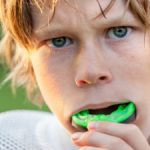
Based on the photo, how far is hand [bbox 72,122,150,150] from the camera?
1.02 metres

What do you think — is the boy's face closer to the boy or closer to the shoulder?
the boy

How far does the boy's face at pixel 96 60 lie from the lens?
43.0 inches

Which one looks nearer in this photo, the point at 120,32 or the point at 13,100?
the point at 120,32

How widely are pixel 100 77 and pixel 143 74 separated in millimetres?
109

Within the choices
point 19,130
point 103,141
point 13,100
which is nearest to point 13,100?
point 13,100

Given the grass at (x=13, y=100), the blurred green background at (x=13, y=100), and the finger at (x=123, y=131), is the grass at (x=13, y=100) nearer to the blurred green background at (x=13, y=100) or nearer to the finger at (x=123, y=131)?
the blurred green background at (x=13, y=100)

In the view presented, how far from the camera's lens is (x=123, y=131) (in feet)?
3.38

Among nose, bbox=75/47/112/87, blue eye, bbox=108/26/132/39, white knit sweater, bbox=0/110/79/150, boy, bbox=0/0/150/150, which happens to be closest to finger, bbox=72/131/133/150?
boy, bbox=0/0/150/150

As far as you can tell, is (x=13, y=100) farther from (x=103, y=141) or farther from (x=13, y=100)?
(x=103, y=141)

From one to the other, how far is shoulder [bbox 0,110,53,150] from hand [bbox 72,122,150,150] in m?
0.38

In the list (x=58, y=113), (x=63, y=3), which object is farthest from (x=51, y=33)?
(x=58, y=113)

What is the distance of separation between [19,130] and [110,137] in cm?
50

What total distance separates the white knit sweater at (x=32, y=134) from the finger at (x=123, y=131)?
332 millimetres

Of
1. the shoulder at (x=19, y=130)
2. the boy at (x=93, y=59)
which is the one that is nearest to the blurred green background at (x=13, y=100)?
the shoulder at (x=19, y=130)
